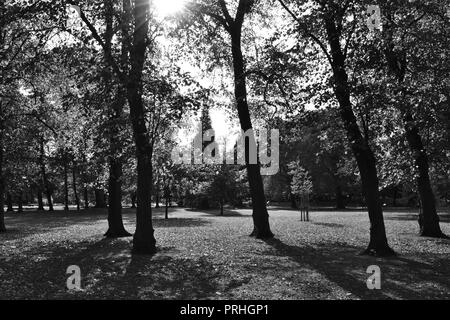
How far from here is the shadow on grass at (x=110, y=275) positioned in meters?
9.52

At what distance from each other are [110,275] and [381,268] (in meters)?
7.21

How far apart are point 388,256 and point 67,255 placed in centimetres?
1073

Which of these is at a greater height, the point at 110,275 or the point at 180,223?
the point at 110,275

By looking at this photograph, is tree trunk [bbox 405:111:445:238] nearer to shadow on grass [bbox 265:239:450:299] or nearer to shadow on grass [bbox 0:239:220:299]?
shadow on grass [bbox 265:239:450:299]

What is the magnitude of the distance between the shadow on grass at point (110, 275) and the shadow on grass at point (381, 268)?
3.00m

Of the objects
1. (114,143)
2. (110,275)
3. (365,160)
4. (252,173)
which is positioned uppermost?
(114,143)

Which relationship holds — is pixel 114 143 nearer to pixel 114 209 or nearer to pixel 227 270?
pixel 114 209

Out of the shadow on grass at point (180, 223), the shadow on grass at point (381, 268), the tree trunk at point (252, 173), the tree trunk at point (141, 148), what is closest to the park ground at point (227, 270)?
the shadow on grass at point (381, 268)

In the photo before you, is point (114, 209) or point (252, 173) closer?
point (252, 173)

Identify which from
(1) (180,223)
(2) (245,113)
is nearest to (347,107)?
(2) (245,113)

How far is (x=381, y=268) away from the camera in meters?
12.1

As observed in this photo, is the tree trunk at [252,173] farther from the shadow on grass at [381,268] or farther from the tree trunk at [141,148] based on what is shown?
the tree trunk at [141,148]

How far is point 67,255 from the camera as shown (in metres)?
15.4

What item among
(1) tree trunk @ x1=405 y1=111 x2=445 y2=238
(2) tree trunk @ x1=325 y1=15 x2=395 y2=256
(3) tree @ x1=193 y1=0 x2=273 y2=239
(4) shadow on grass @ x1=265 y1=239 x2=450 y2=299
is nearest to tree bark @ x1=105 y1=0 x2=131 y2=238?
→ (3) tree @ x1=193 y1=0 x2=273 y2=239
